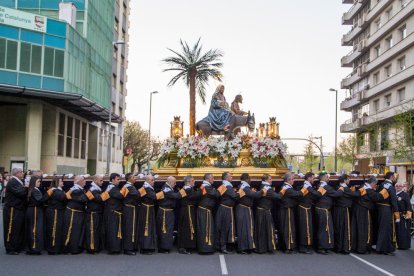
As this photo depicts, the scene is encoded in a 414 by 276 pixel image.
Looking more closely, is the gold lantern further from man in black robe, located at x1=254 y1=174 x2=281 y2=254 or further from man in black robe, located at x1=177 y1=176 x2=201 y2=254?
man in black robe, located at x1=254 y1=174 x2=281 y2=254

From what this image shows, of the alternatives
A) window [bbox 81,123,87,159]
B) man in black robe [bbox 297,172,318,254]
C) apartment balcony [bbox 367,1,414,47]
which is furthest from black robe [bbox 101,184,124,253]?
apartment balcony [bbox 367,1,414,47]

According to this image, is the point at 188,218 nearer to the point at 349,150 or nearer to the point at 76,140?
the point at 76,140

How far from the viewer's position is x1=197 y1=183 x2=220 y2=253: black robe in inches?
523

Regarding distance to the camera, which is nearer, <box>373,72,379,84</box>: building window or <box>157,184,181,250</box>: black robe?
<box>157,184,181,250</box>: black robe

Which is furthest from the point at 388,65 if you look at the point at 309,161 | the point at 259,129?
the point at 259,129

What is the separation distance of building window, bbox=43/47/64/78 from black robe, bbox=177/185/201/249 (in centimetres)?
2513

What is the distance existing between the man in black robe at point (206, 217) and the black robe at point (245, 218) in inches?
23.7

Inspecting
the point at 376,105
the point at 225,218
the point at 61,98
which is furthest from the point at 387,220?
the point at 376,105

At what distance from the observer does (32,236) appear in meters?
13.0

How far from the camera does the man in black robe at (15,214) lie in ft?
43.2

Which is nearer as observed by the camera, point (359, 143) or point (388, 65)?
point (388, 65)

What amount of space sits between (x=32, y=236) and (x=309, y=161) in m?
66.0

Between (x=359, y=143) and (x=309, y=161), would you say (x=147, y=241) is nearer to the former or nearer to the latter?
(x=359, y=143)

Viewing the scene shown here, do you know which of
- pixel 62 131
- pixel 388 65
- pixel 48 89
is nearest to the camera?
pixel 48 89
